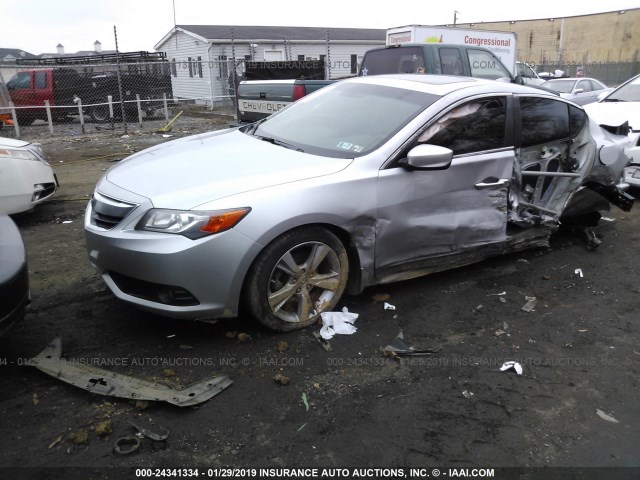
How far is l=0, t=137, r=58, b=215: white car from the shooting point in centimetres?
533

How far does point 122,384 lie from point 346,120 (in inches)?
97.4

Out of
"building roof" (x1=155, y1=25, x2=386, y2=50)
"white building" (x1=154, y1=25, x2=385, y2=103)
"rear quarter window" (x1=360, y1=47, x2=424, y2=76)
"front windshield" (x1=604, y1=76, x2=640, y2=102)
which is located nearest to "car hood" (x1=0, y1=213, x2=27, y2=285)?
"rear quarter window" (x1=360, y1=47, x2=424, y2=76)

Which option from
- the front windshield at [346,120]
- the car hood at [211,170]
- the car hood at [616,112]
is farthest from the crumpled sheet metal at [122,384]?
the car hood at [616,112]

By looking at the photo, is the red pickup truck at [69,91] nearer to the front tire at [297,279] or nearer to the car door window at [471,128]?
the car door window at [471,128]

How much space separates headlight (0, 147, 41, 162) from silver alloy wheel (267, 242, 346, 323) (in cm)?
382

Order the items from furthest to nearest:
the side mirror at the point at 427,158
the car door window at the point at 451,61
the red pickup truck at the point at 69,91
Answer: the red pickup truck at the point at 69,91, the car door window at the point at 451,61, the side mirror at the point at 427,158

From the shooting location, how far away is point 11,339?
333 cm

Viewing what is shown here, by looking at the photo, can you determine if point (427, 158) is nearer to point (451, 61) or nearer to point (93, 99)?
point (451, 61)

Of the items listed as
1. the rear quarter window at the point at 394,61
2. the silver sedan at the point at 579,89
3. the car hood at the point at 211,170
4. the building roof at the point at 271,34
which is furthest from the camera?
the building roof at the point at 271,34

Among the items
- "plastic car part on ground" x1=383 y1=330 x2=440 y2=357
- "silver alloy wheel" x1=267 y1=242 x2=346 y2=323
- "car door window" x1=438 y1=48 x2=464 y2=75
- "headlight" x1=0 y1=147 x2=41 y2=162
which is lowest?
"plastic car part on ground" x1=383 y1=330 x2=440 y2=357

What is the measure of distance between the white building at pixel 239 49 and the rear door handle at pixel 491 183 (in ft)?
66.5

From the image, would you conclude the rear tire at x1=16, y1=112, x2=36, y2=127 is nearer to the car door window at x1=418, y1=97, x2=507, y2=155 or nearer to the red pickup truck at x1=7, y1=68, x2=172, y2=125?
the red pickup truck at x1=7, y1=68, x2=172, y2=125

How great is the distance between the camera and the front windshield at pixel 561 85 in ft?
50.1

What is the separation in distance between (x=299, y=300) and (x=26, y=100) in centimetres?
1691
